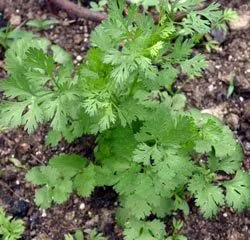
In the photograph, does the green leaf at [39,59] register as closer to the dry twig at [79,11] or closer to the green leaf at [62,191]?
the green leaf at [62,191]

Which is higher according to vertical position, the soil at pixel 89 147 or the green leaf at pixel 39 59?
the green leaf at pixel 39 59

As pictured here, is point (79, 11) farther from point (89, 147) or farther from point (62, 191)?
point (62, 191)

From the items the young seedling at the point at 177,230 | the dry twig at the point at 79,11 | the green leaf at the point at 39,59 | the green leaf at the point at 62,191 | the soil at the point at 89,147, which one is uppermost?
the green leaf at the point at 39,59

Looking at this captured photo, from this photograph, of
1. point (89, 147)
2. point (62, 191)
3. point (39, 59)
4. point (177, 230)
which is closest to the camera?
point (39, 59)

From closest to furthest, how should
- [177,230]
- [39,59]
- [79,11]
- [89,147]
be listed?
1. [39,59]
2. [177,230]
3. [89,147]
4. [79,11]

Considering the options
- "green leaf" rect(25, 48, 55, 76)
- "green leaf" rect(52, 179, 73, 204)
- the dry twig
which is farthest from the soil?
"green leaf" rect(25, 48, 55, 76)

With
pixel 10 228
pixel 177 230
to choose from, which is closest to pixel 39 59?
pixel 10 228

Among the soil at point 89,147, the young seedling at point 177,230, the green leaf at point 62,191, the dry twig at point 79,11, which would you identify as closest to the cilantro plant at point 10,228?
the soil at point 89,147

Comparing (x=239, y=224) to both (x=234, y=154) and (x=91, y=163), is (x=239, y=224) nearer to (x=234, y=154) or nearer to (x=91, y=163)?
(x=234, y=154)

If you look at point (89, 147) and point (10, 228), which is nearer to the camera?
point (10, 228)
